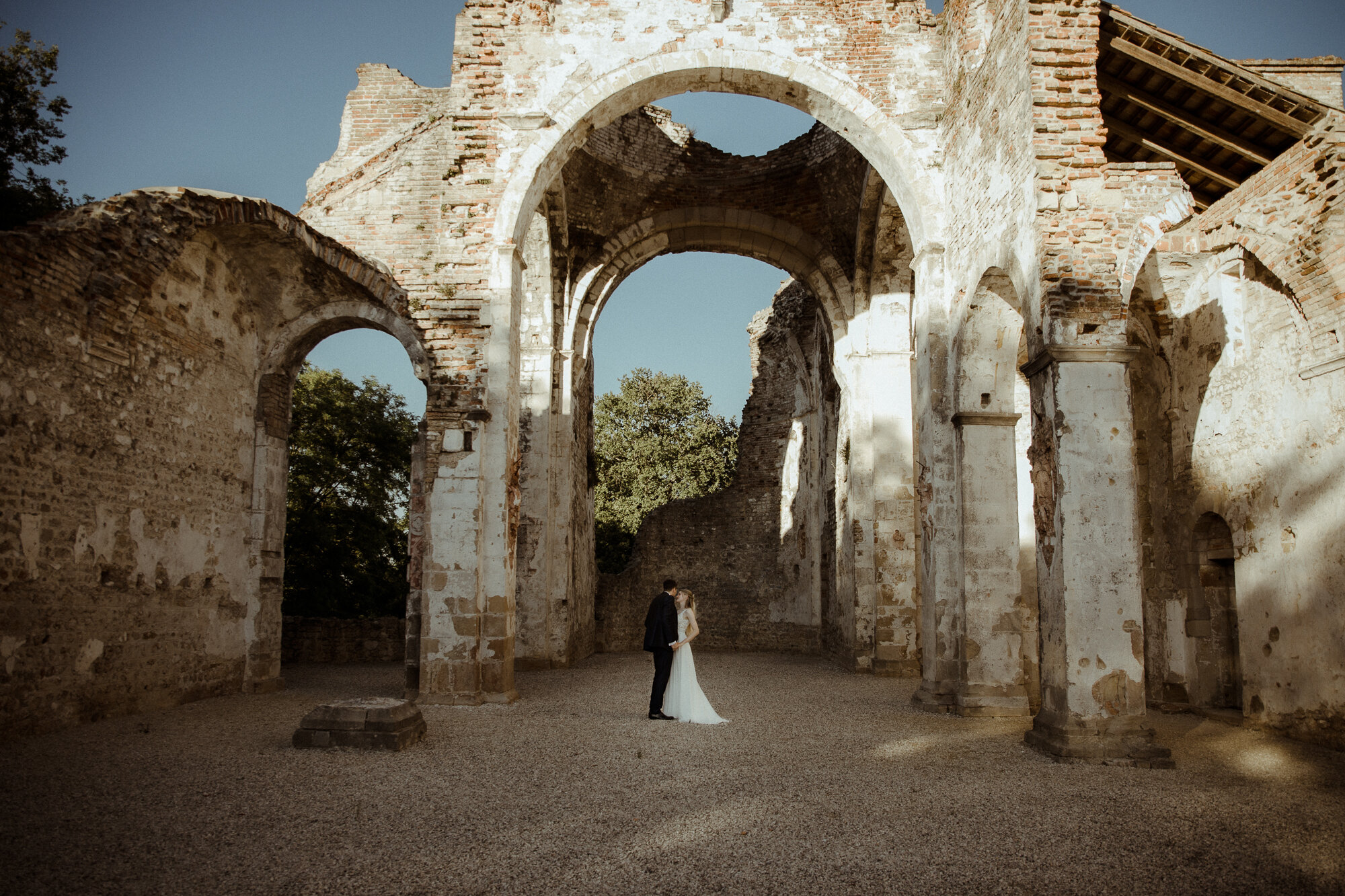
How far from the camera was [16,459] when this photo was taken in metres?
6.70

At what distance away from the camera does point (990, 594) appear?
801 centimetres

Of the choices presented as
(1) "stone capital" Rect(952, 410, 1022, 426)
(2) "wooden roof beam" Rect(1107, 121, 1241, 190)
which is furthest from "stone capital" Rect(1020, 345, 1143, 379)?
(2) "wooden roof beam" Rect(1107, 121, 1241, 190)

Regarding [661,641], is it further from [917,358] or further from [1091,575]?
[917,358]

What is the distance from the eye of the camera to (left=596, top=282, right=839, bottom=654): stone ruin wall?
18328 millimetres

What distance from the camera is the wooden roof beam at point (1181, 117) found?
816 centimetres

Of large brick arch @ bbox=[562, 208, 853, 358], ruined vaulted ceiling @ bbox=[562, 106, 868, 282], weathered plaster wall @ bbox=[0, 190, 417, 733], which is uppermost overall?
ruined vaulted ceiling @ bbox=[562, 106, 868, 282]

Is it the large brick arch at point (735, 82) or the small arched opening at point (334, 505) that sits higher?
the large brick arch at point (735, 82)

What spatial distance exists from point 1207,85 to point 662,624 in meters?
7.11

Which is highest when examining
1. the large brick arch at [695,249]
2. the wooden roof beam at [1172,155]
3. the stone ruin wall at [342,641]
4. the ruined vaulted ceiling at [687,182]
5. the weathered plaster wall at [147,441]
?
the ruined vaulted ceiling at [687,182]

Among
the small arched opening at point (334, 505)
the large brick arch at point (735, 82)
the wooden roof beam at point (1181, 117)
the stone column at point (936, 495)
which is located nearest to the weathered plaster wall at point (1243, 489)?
the wooden roof beam at point (1181, 117)

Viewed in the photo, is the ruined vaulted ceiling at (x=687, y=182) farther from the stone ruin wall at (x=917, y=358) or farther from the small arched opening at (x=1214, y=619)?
the small arched opening at (x=1214, y=619)

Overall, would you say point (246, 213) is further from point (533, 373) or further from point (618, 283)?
point (618, 283)

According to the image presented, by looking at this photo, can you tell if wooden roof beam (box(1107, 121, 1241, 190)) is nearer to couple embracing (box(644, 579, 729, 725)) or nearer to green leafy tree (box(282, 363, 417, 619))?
couple embracing (box(644, 579, 729, 725))

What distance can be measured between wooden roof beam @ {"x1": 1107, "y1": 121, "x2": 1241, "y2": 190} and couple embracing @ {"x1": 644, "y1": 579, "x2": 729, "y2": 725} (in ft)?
21.7
